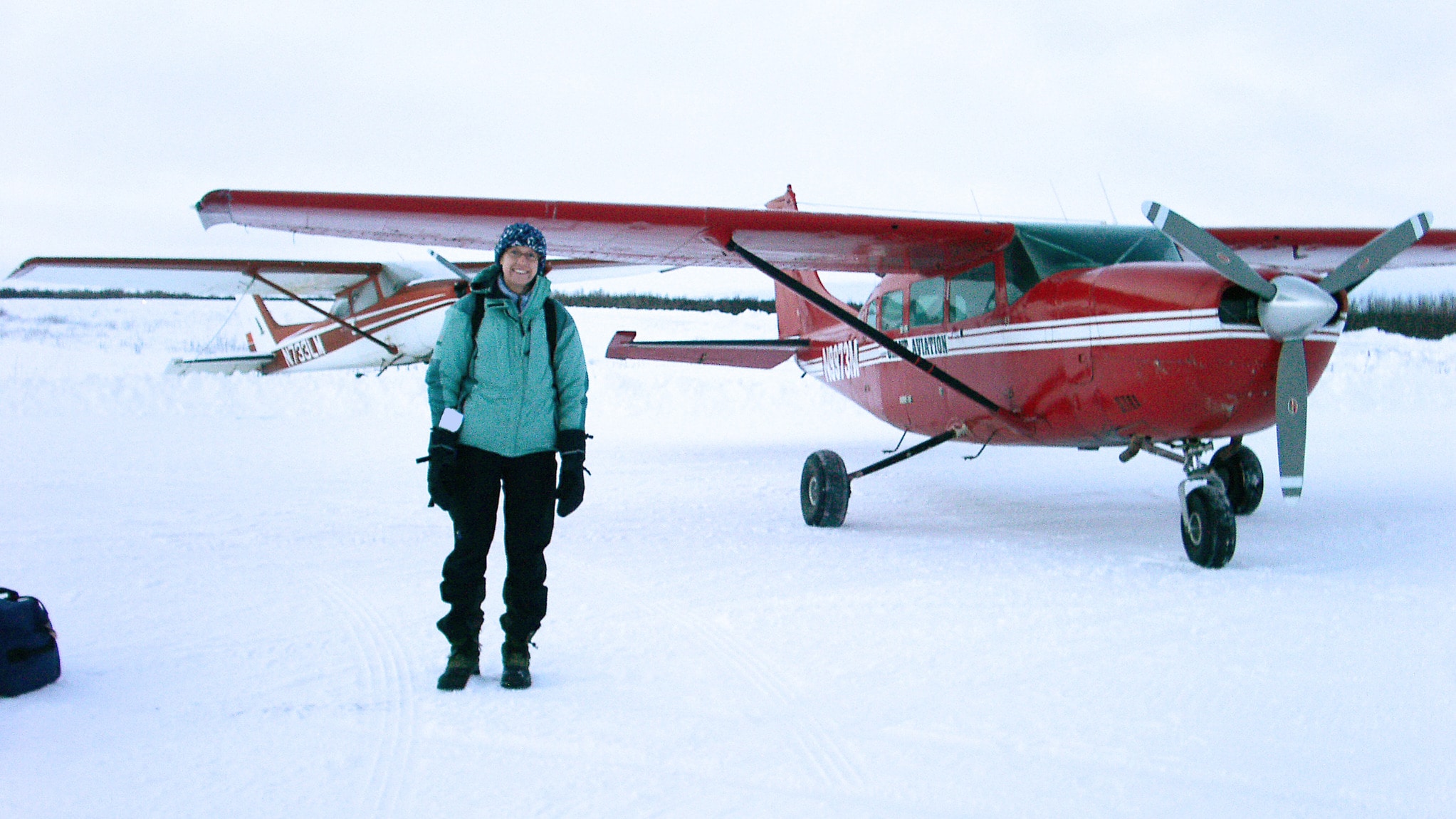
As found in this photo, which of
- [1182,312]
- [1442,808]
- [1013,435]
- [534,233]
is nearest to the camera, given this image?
Result: [1442,808]

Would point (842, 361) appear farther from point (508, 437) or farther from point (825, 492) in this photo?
point (508, 437)

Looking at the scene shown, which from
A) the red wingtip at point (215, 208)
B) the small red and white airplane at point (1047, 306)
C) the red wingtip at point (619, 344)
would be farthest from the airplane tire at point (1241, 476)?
the red wingtip at point (215, 208)

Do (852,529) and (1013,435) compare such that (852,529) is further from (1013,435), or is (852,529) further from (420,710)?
(420,710)

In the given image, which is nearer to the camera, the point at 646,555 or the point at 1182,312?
the point at 1182,312

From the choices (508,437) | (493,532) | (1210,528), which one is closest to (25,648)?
(493,532)

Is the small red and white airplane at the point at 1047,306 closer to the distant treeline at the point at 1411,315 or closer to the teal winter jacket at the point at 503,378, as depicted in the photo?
the teal winter jacket at the point at 503,378

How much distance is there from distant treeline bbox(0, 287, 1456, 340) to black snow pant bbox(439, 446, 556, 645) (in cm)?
2319

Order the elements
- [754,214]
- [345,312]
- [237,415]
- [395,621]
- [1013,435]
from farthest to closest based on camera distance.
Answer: [345,312]
[237,415]
[1013,435]
[754,214]
[395,621]

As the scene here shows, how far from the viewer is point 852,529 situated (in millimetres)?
6434

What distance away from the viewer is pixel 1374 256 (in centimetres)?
484

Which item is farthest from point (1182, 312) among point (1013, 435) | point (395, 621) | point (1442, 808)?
point (395, 621)

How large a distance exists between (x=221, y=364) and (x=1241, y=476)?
64.7 ft

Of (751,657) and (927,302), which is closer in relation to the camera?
(751,657)

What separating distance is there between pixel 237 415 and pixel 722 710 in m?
13.5
